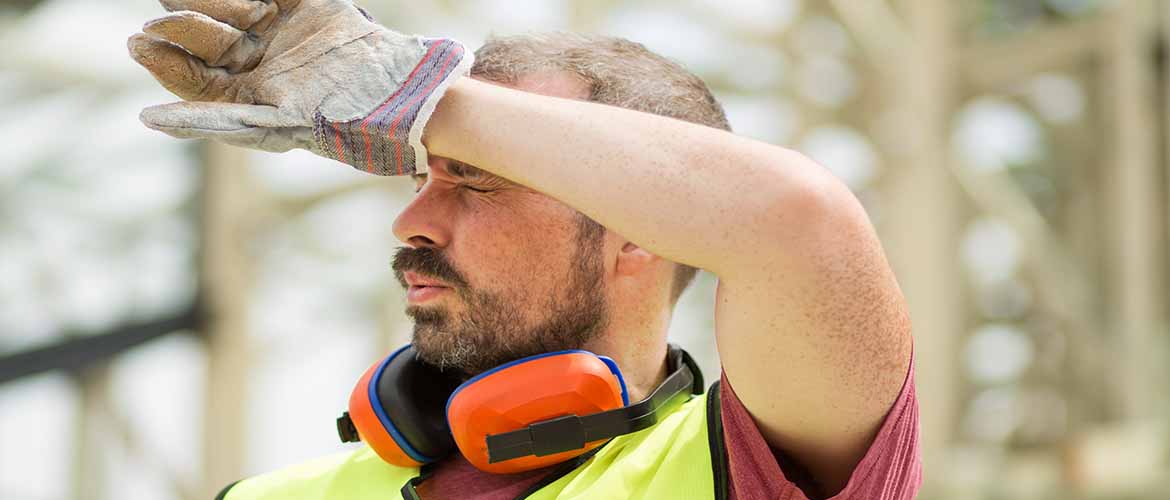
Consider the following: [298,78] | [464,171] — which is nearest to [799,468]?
[464,171]

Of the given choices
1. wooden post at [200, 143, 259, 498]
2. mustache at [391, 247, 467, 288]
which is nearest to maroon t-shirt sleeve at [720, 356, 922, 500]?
mustache at [391, 247, 467, 288]

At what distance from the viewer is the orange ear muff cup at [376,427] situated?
2.31 metres

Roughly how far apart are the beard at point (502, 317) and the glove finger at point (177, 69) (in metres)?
0.53

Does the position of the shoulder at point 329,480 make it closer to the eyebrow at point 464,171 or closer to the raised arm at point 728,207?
the eyebrow at point 464,171

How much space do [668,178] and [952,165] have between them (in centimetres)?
550

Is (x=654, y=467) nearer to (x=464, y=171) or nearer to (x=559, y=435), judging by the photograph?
(x=559, y=435)

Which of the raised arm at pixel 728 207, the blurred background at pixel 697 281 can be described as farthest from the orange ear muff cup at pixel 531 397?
the blurred background at pixel 697 281

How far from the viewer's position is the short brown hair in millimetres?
2316

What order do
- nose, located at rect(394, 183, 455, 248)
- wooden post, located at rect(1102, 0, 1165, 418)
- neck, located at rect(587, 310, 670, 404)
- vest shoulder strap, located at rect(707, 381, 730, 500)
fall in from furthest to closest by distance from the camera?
wooden post, located at rect(1102, 0, 1165, 418), neck, located at rect(587, 310, 670, 404), nose, located at rect(394, 183, 455, 248), vest shoulder strap, located at rect(707, 381, 730, 500)

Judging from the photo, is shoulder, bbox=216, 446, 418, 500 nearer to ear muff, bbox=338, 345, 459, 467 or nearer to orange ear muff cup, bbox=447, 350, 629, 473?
ear muff, bbox=338, 345, 459, 467

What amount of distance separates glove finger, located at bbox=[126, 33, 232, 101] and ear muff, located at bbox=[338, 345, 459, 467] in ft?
2.22

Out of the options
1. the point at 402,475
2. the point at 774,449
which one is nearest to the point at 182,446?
the point at 402,475

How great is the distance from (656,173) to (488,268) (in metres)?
0.61

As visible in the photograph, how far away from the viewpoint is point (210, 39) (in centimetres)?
178
